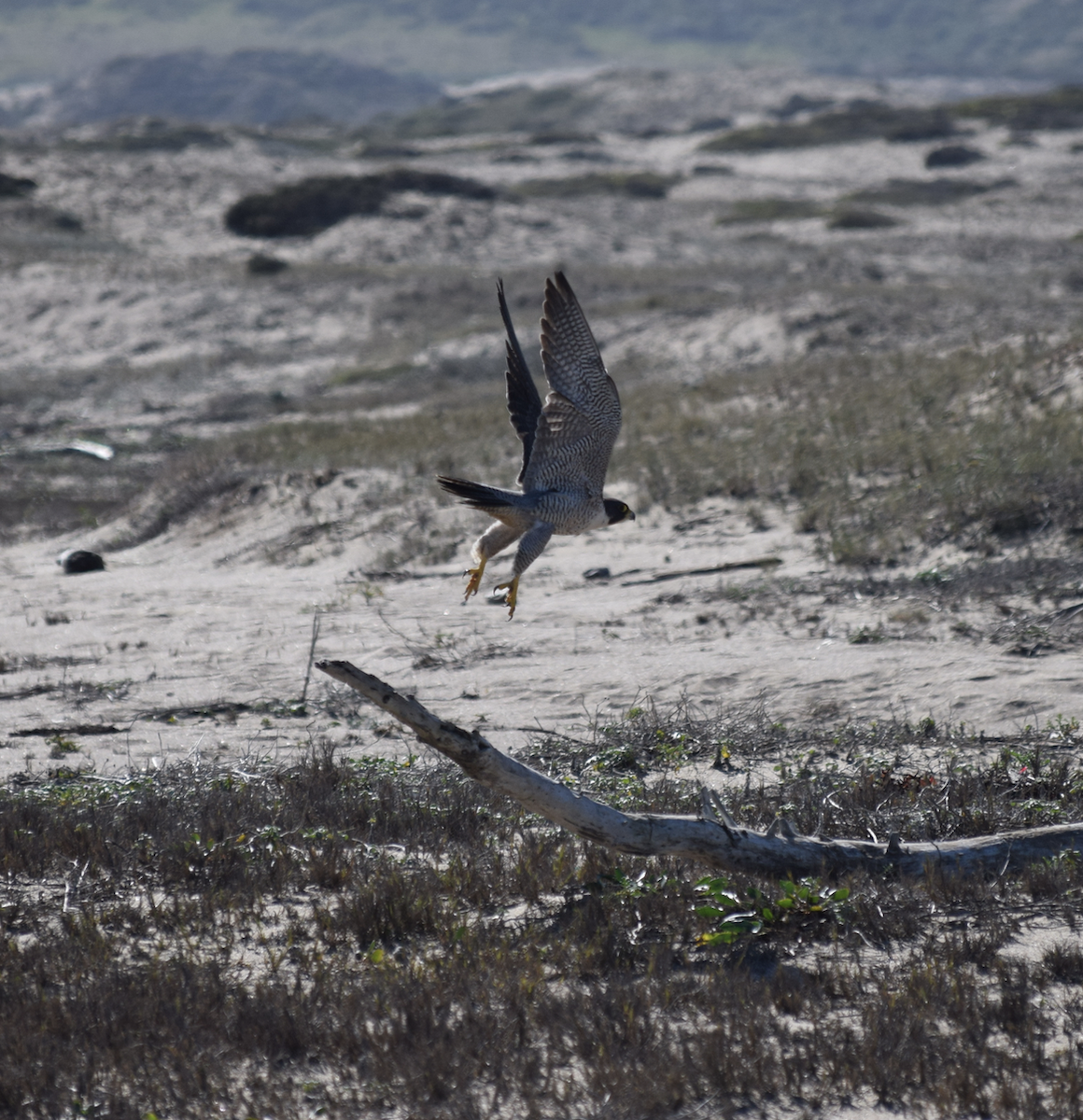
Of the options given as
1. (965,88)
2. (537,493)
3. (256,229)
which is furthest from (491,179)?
(965,88)

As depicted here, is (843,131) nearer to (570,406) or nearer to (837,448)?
(837,448)

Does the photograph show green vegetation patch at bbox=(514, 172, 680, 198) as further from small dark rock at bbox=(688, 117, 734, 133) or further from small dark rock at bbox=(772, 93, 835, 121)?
small dark rock at bbox=(772, 93, 835, 121)

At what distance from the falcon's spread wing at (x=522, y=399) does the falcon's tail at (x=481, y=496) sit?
0.17 metres

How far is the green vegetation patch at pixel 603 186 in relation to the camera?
4191 centimetres

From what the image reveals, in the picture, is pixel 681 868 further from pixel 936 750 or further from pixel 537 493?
pixel 537 493

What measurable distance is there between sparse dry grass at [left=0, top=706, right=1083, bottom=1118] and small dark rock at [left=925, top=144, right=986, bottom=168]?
44994 mm

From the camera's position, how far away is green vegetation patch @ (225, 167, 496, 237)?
108 feet

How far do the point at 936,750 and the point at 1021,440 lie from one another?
424cm

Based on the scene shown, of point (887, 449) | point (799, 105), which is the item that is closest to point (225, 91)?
point (799, 105)

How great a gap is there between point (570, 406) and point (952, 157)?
4473cm

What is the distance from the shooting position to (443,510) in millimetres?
9969

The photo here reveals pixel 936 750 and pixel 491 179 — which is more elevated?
pixel 491 179

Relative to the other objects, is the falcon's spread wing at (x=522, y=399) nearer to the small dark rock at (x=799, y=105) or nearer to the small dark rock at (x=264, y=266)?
the small dark rock at (x=264, y=266)

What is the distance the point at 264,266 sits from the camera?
90.5 ft
